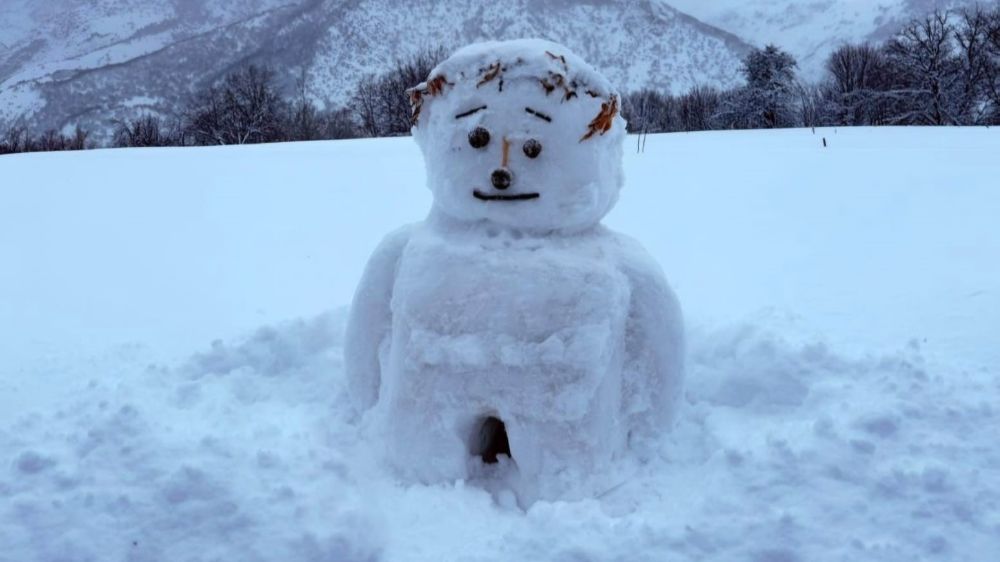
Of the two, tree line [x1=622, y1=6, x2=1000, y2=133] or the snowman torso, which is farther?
tree line [x1=622, y1=6, x2=1000, y2=133]

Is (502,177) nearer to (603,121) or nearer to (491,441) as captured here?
(603,121)

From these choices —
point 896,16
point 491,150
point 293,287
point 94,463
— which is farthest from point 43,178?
point 896,16

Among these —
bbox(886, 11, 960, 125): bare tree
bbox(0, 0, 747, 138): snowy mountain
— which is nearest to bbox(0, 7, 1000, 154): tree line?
bbox(886, 11, 960, 125): bare tree

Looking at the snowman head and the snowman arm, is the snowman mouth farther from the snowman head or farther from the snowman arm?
the snowman arm

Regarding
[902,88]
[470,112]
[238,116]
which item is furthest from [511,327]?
[902,88]

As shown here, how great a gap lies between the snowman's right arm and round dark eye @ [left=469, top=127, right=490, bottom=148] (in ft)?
1.39

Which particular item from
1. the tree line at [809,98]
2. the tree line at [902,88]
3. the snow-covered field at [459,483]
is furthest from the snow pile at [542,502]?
the tree line at [902,88]

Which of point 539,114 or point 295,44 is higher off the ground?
point 295,44

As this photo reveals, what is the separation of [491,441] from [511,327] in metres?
0.42

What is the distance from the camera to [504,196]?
1.92 m

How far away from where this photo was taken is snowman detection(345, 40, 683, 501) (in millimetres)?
1864

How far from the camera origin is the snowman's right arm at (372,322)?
2.16m

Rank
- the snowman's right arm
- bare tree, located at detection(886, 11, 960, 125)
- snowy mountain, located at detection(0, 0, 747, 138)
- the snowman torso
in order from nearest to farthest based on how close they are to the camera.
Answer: the snowman torso < the snowman's right arm < bare tree, located at detection(886, 11, 960, 125) < snowy mountain, located at detection(0, 0, 747, 138)

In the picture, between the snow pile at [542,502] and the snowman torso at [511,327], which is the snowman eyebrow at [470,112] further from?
the snow pile at [542,502]
